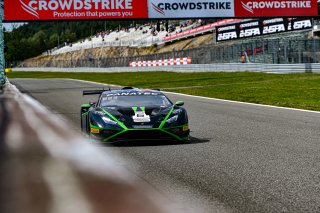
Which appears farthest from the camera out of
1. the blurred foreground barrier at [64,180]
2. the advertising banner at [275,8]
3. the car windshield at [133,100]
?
the advertising banner at [275,8]

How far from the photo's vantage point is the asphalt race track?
5.55 meters

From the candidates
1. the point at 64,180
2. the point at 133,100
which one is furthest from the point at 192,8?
the point at 64,180

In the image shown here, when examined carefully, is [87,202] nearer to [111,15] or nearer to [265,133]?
[265,133]

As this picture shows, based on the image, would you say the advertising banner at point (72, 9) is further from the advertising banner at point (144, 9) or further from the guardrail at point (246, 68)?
the guardrail at point (246, 68)

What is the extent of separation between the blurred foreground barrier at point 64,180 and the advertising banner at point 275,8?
1175 inches

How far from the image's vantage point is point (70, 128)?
13.0m

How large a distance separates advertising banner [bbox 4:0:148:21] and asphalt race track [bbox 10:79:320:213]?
24.4 meters

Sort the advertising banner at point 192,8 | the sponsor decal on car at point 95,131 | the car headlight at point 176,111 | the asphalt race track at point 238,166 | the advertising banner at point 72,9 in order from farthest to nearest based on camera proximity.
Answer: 1. the advertising banner at point 192,8
2. the advertising banner at point 72,9
3. the car headlight at point 176,111
4. the sponsor decal on car at point 95,131
5. the asphalt race track at point 238,166

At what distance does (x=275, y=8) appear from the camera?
1582 inches

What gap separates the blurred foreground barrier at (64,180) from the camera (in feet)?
17.4

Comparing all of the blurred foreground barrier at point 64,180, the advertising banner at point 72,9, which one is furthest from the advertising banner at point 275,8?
the blurred foreground barrier at point 64,180

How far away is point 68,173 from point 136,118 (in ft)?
9.83

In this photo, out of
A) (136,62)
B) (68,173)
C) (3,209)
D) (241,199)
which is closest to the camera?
(3,209)

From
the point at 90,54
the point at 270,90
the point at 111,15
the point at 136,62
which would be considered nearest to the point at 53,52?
the point at 90,54
